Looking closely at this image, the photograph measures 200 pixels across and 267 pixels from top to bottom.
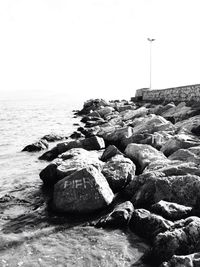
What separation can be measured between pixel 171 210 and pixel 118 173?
2.09 meters

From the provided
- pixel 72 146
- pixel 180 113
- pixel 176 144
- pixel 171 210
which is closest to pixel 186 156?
pixel 176 144

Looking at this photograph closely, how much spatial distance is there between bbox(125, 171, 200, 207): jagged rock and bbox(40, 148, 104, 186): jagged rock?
1485 millimetres

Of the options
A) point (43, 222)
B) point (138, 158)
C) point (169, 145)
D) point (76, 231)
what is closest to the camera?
point (76, 231)

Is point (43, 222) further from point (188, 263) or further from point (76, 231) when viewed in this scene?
point (188, 263)

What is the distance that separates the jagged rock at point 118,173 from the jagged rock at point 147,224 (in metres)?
1.60

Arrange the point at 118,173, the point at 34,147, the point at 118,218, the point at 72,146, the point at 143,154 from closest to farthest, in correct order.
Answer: the point at 118,218, the point at 118,173, the point at 143,154, the point at 72,146, the point at 34,147

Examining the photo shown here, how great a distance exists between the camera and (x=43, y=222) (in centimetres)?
580

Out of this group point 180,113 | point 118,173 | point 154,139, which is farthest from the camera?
point 180,113

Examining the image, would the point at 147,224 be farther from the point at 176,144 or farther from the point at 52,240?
the point at 176,144

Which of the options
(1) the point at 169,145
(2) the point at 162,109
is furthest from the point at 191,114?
(1) the point at 169,145

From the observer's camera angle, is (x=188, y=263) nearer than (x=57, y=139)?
Yes

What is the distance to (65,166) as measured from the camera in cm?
757

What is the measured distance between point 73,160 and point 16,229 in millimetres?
2751

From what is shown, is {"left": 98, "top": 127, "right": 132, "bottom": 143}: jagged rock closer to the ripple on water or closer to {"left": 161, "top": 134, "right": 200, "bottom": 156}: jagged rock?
{"left": 161, "top": 134, "right": 200, "bottom": 156}: jagged rock
